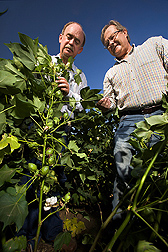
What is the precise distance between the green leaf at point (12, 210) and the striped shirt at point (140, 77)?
118cm

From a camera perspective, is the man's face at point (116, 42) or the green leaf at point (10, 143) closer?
the green leaf at point (10, 143)

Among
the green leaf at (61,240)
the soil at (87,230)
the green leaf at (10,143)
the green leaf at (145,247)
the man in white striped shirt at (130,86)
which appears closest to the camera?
the green leaf at (145,247)

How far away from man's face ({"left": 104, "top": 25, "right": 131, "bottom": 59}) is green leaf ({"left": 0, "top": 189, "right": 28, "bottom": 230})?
1637 millimetres

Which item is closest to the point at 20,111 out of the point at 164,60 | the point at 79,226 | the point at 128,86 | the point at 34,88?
the point at 34,88

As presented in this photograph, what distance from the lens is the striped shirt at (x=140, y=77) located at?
4.13 feet

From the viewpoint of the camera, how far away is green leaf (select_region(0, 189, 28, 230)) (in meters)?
0.37

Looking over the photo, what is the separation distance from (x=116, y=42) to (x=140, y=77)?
523 millimetres

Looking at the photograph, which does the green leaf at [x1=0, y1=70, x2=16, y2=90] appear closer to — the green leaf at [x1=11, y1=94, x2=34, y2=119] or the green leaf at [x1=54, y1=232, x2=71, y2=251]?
the green leaf at [x1=11, y1=94, x2=34, y2=119]

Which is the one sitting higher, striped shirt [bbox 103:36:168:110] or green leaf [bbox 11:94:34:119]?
striped shirt [bbox 103:36:168:110]

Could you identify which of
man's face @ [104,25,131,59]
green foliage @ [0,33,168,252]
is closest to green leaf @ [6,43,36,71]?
green foliage @ [0,33,168,252]

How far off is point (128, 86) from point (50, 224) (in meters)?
1.35

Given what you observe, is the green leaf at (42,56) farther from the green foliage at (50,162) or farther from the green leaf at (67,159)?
the green leaf at (67,159)

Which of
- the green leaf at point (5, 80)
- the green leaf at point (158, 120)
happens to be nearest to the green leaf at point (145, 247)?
the green leaf at point (158, 120)

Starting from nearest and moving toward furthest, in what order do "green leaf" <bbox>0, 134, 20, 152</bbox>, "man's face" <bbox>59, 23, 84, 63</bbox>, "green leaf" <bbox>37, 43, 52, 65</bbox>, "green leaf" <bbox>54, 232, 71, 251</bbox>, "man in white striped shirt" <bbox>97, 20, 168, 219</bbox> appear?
"green leaf" <bbox>0, 134, 20, 152</bbox>
"green leaf" <bbox>54, 232, 71, 251</bbox>
"green leaf" <bbox>37, 43, 52, 65</bbox>
"man in white striped shirt" <bbox>97, 20, 168, 219</bbox>
"man's face" <bbox>59, 23, 84, 63</bbox>
